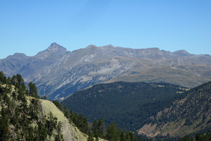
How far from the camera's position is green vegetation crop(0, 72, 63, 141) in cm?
11673

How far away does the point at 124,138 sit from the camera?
188 metres

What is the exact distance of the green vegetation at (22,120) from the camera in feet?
383

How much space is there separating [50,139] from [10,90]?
2982 cm

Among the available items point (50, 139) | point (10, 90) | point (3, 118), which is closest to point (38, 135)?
point (50, 139)

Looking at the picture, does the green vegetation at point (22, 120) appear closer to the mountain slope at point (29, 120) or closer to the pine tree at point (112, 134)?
the mountain slope at point (29, 120)

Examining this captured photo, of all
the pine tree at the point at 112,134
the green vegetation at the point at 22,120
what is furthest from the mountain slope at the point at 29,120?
the pine tree at the point at 112,134

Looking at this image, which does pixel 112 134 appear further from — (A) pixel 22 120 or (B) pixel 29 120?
(A) pixel 22 120

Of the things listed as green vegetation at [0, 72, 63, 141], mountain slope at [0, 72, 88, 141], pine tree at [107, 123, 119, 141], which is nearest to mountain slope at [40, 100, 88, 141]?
mountain slope at [0, 72, 88, 141]

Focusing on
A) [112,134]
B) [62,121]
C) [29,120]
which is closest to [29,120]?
[29,120]

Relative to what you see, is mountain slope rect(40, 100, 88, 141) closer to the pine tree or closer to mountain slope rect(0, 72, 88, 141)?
mountain slope rect(0, 72, 88, 141)

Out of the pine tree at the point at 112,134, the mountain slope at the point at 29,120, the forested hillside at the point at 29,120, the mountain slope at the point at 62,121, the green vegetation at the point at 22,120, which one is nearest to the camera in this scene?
the green vegetation at the point at 22,120

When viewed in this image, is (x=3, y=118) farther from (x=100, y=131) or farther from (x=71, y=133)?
(x=100, y=131)

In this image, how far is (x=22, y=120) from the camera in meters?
126

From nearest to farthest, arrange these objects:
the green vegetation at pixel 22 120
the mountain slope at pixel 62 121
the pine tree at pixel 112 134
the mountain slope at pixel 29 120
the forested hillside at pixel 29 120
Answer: the green vegetation at pixel 22 120 → the forested hillside at pixel 29 120 → the mountain slope at pixel 29 120 → the mountain slope at pixel 62 121 → the pine tree at pixel 112 134
